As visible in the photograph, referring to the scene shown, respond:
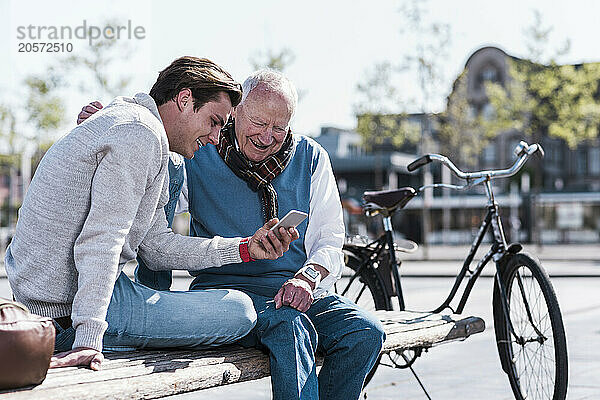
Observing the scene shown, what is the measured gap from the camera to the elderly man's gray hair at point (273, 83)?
150 inches

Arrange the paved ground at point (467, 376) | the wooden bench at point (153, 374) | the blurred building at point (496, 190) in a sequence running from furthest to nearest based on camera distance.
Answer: the blurred building at point (496, 190)
the paved ground at point (467, 376)
the wooden bench at point (153, 374)

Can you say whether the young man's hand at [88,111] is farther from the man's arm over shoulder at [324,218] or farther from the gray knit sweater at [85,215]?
the man's arm over shoulder at [324,218]

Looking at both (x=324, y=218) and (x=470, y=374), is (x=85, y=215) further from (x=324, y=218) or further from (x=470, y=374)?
(x=470, y=374)

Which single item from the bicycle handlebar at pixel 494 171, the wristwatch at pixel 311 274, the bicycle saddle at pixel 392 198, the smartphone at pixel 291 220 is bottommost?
the wristwatch at pixel 311 274

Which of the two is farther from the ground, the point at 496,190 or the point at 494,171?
the point at 494,171

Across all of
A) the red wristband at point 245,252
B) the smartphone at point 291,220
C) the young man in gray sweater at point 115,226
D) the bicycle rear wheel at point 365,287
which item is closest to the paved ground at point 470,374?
the bicycle rear wheel at point 365,287

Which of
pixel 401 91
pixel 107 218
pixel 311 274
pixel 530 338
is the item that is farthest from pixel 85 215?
pixel 401 91

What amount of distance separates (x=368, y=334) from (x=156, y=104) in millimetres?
1133

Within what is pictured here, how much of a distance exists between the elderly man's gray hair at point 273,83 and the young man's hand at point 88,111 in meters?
0.59

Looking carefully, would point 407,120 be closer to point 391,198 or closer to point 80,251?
point 391,198

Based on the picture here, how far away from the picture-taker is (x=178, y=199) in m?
3.93

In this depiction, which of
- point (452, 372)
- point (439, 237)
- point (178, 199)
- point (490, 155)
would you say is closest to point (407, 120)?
point (439, 237)

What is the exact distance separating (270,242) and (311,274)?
0.93 ft

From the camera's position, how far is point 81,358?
9.12 feet
